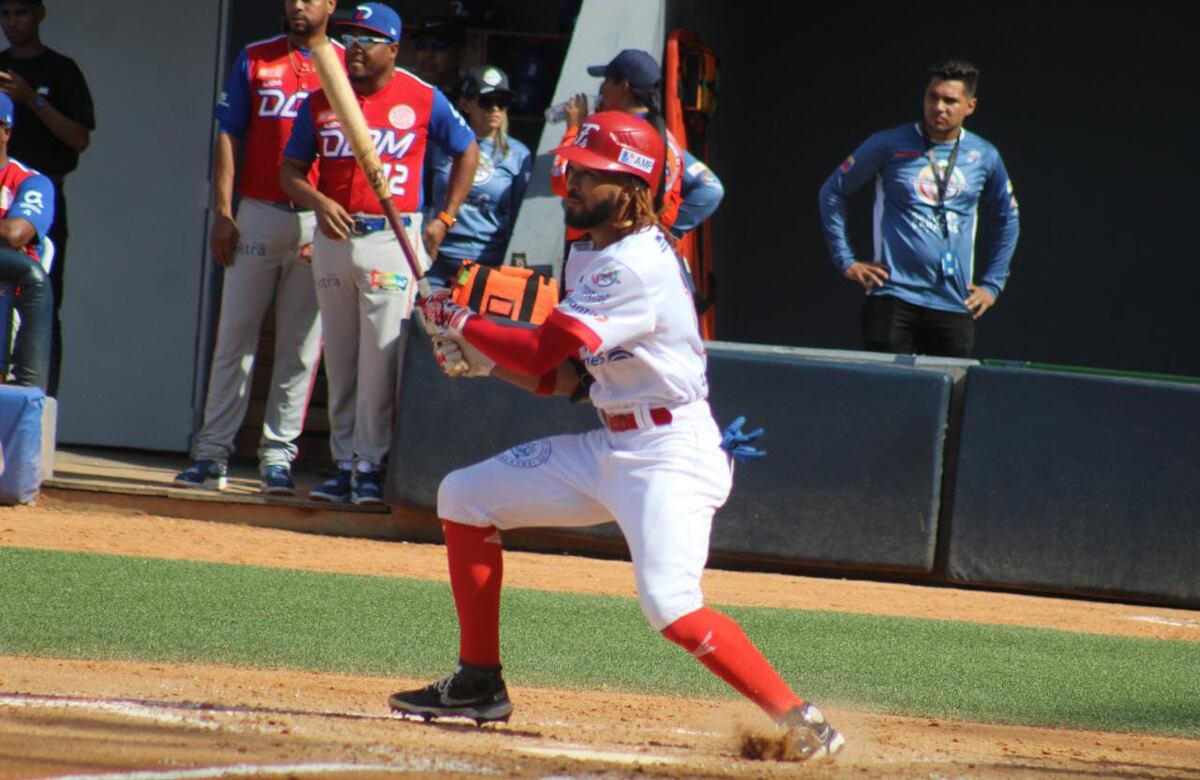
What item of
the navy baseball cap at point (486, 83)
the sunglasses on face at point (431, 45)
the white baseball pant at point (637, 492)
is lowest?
the white baseball pant at point (637, 492)

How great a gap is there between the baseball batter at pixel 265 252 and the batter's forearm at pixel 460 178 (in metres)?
0.71

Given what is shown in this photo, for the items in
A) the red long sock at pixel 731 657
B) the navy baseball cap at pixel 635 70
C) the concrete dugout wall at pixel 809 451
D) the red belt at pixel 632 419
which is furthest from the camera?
the concrete dugout wall at pixel 809 451

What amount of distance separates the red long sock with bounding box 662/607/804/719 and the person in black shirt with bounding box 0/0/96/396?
574cm

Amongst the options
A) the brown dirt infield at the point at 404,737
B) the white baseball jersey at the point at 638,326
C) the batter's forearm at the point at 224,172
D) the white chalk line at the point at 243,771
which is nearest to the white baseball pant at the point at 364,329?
the batter's forearm at the point at 224,172

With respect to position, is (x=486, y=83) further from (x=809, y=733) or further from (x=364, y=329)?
(x=809, y=733)

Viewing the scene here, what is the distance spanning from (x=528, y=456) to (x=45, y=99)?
18.0ft

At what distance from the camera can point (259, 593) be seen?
21.1 feet

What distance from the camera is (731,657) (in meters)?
4.12

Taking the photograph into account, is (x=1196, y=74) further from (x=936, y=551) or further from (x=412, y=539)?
(x=412, y=539)

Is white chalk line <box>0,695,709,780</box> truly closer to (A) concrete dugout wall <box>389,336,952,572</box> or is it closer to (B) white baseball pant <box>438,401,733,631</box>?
(B) white baseball pant <box>438,401,733,631</box>

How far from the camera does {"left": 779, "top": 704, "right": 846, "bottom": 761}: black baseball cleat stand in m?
4.14

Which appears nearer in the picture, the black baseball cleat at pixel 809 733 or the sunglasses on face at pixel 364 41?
the black baseball cleat at pixel 809 733

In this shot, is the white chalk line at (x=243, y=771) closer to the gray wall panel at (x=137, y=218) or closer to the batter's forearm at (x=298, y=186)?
the batter's forearm at (x=298, y=186)

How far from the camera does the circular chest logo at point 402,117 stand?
7742 mm
